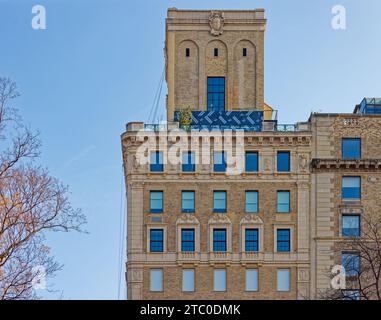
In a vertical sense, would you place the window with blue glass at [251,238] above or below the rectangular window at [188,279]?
above

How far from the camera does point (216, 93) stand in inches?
3204

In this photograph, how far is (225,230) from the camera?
240 ft

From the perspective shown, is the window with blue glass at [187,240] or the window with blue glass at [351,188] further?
the window with blue glass at [351,188]

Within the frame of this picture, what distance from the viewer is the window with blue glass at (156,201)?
241 feet

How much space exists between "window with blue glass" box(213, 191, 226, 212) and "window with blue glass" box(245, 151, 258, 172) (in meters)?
2.49

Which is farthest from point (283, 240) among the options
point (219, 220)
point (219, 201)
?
point (219, 201)

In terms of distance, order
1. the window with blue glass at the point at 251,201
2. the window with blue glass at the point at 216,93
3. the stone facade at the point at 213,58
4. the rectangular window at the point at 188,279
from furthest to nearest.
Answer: the stone facade at the point at 213,58
the window with blue glass at the point at 216,93
the window with blue glass at the point at 251,201
the rectangular window at the point at 188,279

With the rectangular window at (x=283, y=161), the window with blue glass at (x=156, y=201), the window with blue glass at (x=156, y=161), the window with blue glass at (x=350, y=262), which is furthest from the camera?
the rectangular window at (x=283, y=161)

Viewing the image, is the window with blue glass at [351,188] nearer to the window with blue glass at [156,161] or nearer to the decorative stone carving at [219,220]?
the decorative stone carving at [219,220]

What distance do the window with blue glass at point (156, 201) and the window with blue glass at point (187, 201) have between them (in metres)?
1.53

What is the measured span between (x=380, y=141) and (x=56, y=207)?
4381 cm

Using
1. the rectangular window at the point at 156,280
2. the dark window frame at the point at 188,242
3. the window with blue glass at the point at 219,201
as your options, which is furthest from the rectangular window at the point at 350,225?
the rectangular window at the point at 156,280

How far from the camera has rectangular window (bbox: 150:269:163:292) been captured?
2822 inches
